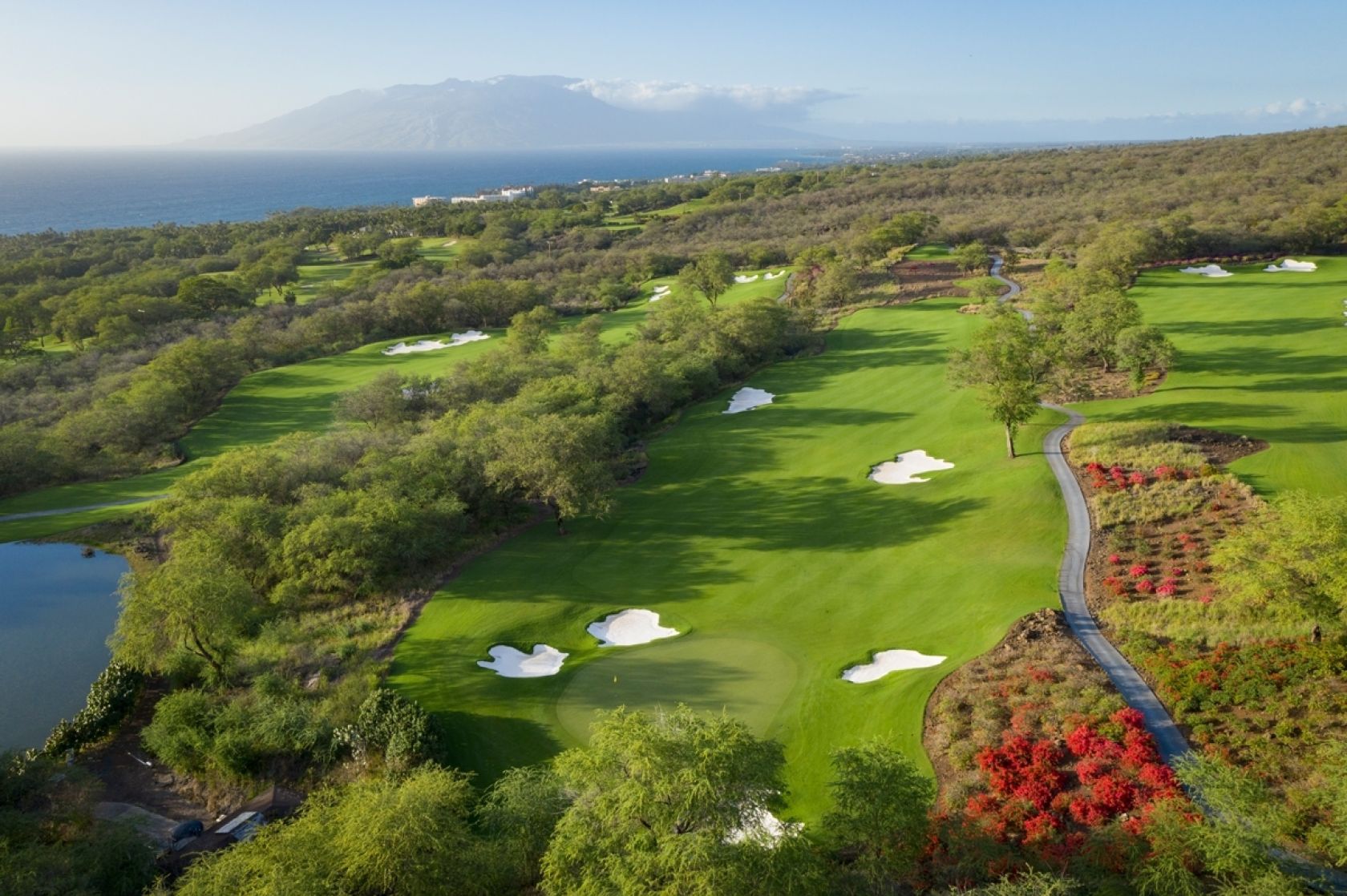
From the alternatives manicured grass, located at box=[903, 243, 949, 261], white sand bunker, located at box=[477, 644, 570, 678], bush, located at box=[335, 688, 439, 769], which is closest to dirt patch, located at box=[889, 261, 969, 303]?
manicured grass, located at box=[903, 243, 949, 261]

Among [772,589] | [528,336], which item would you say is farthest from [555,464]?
[528,336]

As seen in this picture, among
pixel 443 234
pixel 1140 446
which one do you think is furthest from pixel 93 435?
pixel 443 234

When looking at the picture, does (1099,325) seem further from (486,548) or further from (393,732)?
(393,732)

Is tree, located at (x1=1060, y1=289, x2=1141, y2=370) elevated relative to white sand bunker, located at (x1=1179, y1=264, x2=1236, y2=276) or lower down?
lower down

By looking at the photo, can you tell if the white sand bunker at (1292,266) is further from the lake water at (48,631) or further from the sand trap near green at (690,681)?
the lake water at (48,631)

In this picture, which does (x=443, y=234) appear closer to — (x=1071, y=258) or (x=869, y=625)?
(x=1071, y=258)

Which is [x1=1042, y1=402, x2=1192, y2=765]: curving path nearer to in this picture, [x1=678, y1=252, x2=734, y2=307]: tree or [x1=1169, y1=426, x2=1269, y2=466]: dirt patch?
[x1=1169, y1=426, x2=1269, y2=466]: dirt patch

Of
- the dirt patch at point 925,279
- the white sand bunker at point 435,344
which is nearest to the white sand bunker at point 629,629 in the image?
the white sand bunker at point 435,344
